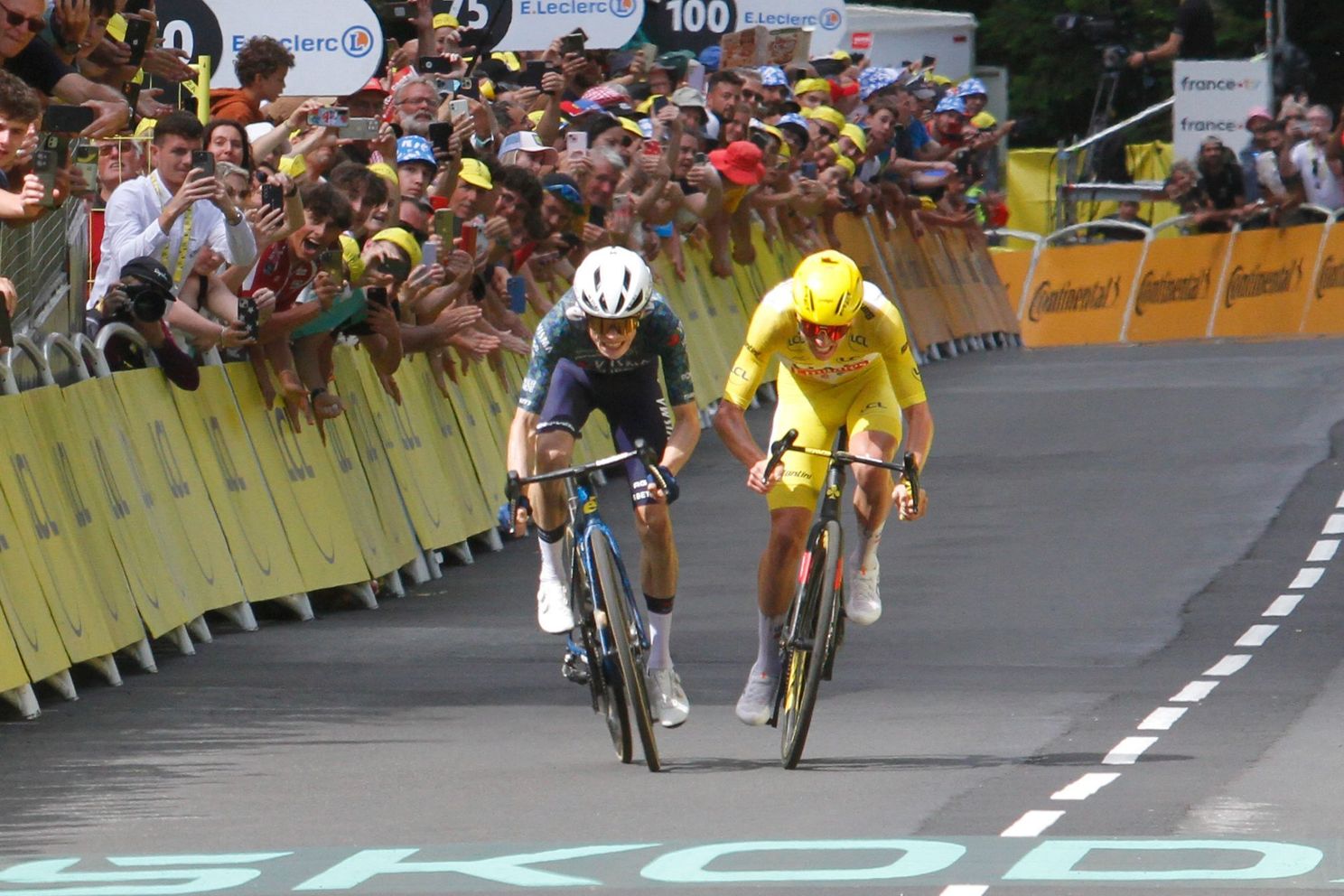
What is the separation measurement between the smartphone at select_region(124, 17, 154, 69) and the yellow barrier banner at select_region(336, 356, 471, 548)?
267 centimetres

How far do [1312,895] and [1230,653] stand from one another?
18.7ft

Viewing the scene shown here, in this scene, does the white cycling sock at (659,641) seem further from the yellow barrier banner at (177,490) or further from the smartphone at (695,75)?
the smartphone at (695,75)

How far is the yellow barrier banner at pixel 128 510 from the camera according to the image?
12.7 m

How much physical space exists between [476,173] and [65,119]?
4.91m

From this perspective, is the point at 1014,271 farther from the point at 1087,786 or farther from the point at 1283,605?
the point at 1087,786

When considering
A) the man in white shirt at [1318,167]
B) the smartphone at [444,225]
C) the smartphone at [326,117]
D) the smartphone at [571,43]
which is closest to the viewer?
the smartphone at [326,117]

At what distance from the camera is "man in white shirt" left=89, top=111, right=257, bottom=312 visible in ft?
43.2

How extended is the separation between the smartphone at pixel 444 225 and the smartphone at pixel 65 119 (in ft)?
12.7

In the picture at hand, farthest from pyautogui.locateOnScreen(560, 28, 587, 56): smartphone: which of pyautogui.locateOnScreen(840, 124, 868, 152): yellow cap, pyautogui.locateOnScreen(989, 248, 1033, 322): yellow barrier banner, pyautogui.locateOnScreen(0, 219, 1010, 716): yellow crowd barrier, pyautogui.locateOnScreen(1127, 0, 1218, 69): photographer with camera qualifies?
pyautogui.locateOnScreen(1127, 0, 1218, 69): photographer with camera

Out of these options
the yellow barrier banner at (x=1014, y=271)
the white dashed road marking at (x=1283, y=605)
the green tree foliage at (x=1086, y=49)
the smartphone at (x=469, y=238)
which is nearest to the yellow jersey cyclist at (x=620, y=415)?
the white dashed road marking at (x=1283, y=605)

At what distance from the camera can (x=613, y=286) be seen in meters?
10.0

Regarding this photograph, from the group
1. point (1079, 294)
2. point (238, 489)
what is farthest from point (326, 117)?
point (1079, 294)

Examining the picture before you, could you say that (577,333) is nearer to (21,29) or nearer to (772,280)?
(21,29)

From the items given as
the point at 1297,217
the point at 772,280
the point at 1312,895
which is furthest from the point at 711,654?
the point at 1297,217
